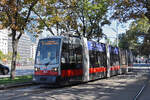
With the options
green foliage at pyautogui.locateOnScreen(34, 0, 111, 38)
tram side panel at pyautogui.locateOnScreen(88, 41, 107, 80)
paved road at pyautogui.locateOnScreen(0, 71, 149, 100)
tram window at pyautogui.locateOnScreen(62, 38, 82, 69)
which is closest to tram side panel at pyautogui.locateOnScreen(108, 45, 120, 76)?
→ tram side panel at pyautogui.locateOnScreen(88, 41, 107, 80)

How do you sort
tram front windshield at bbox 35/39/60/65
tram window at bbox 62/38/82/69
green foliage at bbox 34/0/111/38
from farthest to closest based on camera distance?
green foliage at bbox 34/0/111/38
tram window at bbox 62/38/82/69
tram front windshield at bbox 35/39/60/65

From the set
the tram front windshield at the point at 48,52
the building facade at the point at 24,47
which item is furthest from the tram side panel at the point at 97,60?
the building facade at the point at 24,47

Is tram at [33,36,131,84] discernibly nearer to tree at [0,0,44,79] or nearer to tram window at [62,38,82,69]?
tram window at [62,38,82,69]

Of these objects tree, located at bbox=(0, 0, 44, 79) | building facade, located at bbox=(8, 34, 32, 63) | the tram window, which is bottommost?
the tram window

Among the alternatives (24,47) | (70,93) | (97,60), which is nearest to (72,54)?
(70,93)

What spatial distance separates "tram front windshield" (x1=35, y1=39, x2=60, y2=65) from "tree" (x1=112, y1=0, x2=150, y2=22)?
680 centimetres

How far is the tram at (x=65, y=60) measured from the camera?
13.1 m

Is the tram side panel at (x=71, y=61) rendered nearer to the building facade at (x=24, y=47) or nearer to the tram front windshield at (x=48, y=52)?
the tram front windshield at (x=48, y=52)

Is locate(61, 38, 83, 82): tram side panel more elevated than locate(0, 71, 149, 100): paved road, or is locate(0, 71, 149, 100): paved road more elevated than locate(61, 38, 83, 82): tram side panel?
locate(61, 38, 83, 82): tram side panel

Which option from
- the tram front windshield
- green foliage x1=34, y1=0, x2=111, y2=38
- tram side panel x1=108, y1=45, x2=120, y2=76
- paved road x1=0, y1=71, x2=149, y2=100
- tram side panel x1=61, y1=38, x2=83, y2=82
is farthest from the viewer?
tram side panel x1=108, y1=45, x2=120, y2=76

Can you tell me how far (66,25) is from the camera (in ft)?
78.2

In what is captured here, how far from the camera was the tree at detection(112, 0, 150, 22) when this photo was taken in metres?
17.1

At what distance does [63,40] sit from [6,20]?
17.8 ft

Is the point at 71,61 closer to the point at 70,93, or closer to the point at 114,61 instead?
the point at 70,93
